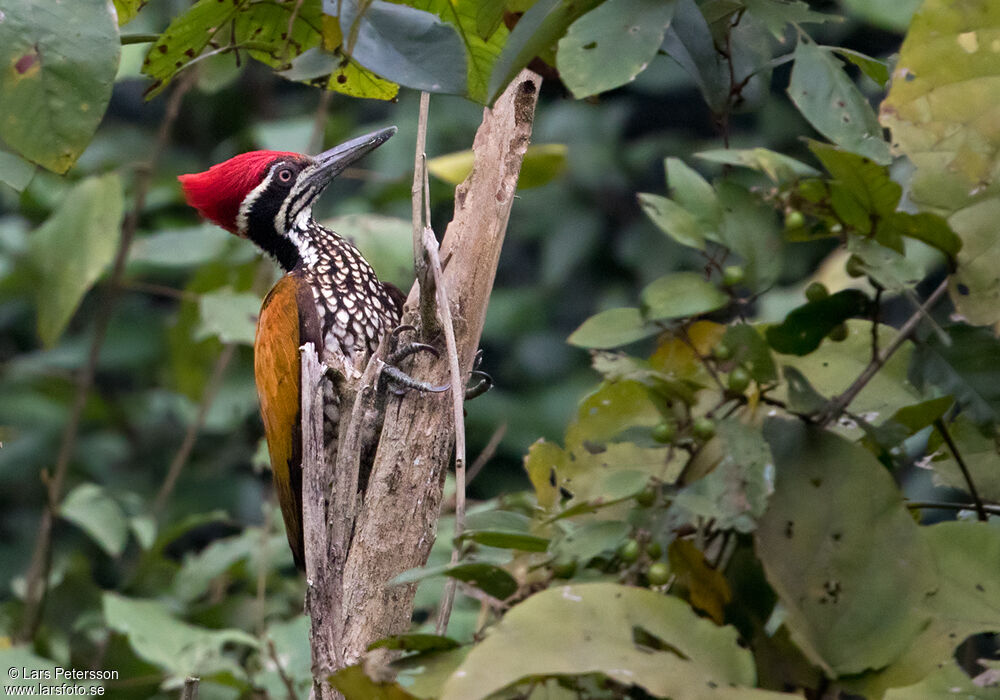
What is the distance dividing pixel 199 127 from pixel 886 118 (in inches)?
234

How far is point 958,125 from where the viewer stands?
1337mm

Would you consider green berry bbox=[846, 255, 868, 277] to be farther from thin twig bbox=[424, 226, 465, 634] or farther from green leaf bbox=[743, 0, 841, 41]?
thin twig bbox=[424, 226, 465, 634]

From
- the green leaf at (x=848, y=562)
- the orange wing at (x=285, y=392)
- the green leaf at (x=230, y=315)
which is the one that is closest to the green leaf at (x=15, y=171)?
the green leaf at (x=848, y=562)

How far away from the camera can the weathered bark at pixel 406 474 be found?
1.68 meters

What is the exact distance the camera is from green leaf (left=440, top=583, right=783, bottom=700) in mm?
1012

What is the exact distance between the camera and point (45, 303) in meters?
3.41

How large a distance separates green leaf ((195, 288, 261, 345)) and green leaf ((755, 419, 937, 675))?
2323mm

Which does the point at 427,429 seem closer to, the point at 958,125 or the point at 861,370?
the point at 861,370

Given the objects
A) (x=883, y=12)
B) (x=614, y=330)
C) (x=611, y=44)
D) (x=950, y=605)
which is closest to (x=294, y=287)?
(x=614, y=330)

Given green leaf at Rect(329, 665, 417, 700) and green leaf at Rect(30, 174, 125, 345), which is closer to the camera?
green leaf at Rect(329, 665, 417, 700)

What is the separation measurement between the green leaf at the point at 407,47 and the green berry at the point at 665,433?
511 mm

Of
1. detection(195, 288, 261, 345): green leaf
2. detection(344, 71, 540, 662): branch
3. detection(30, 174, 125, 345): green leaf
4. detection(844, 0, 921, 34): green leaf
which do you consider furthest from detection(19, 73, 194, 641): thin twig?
detection(844, 0, 921, 34): green leaf

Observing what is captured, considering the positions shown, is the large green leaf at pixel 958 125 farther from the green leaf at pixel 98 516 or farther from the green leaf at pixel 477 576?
the green leaf at pixel 98 516

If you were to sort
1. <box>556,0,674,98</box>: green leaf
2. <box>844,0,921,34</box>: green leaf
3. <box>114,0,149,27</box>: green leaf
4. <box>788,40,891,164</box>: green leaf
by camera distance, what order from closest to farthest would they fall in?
1. <box>556,0,674,98</box>: green leaf
2. <box>788,40,891,164</box>: green leaf
3. <box>114,0,149,27</box>: green leaf
4. <box>844,0,921,34</box>: green leaf
